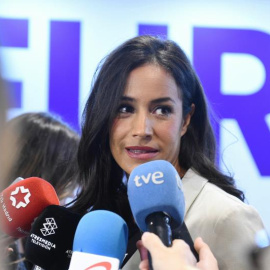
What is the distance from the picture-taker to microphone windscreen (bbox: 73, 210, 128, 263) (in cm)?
118

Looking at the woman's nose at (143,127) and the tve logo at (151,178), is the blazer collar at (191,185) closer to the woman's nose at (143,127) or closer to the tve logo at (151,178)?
the woman's nose at (143,127)

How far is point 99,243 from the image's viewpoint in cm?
119

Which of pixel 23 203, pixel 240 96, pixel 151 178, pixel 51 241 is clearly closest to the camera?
pixel 151 178

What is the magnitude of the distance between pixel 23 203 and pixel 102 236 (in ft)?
1.57

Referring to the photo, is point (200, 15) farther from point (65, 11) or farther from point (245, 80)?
point (65, 11)

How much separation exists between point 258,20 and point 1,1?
162 centimetres

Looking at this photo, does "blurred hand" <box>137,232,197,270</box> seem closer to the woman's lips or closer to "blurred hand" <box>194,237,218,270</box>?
"blurred hand" <box>194,237,218,270</box>

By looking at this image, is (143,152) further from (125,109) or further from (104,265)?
(104,265)

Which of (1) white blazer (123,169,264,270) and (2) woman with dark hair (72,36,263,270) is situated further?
(2) woman with dark hair (72,36,263,270)

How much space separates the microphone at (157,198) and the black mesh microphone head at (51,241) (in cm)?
34

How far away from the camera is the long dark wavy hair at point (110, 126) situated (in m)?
1.83

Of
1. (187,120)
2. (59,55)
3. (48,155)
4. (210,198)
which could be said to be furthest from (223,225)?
(59,55)

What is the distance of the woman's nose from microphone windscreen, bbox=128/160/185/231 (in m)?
0.48

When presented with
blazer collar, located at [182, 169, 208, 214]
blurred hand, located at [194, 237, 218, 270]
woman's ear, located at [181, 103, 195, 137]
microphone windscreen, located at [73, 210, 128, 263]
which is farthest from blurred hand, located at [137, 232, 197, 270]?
woman's ear, located at [181, 103, 195, 137]
